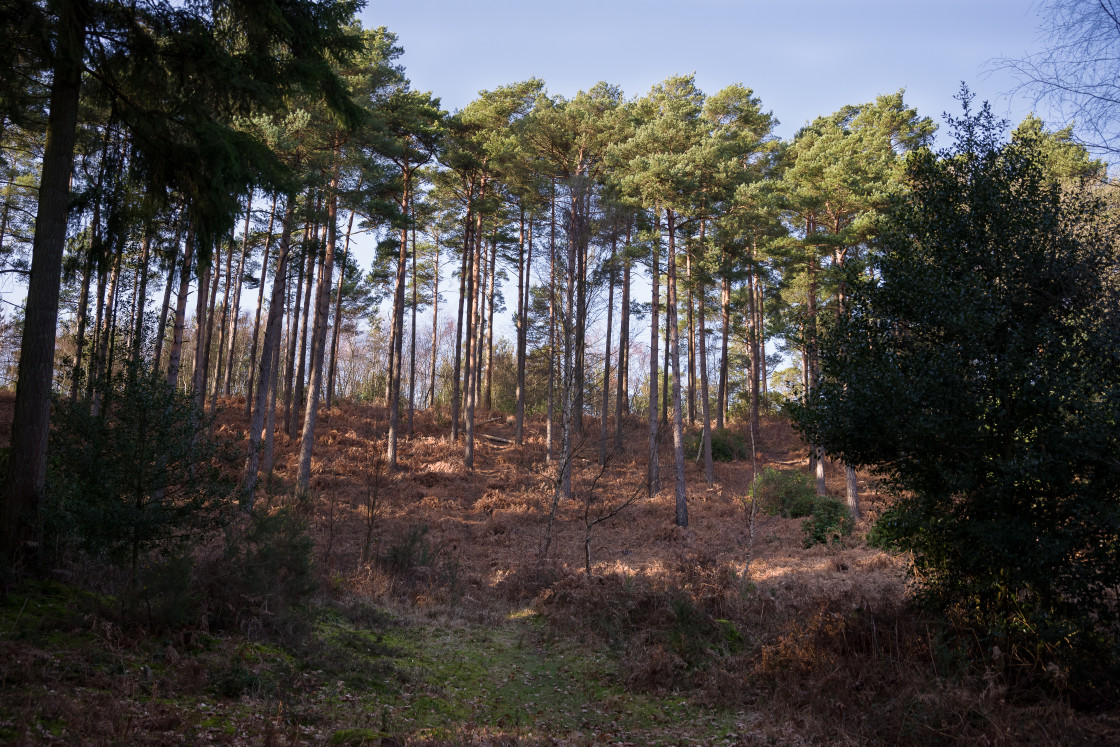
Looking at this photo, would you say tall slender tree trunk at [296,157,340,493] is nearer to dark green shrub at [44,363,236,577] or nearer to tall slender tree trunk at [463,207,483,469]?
tall slender tree trunk at [463,207,483,469]

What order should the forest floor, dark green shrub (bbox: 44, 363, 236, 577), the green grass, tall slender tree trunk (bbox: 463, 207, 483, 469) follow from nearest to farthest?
the green grass → the forest floor → dark green shrub (bbox: 44, 363, 236, 577) → tall slender tree trunk (bbox: 463, 207, 483, 469)

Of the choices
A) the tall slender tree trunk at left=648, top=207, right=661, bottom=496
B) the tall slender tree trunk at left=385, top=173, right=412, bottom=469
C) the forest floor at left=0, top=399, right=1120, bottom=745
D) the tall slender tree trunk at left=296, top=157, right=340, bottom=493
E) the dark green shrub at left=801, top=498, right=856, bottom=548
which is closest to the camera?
the forest floor at left=0, top=399, right=1120, bottom=745

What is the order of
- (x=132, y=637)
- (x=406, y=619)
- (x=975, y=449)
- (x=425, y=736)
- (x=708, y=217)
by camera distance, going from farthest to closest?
1. (x=708, y=217)
2. (x=406, y=619)
3. (x=975, y=449)
4. (x=132, y=637)
5. (x=425, y=736)

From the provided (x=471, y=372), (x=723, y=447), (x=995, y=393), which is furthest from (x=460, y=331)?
(x=995, y=393)

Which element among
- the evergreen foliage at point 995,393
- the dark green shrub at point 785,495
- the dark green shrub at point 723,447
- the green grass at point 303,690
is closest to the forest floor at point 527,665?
the green grass at point 303,690

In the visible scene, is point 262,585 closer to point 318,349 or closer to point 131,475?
point 131,475

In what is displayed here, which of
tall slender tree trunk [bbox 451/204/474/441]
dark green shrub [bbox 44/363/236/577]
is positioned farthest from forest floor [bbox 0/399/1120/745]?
tall slender tree trunk [bbox 451/204/474/441]

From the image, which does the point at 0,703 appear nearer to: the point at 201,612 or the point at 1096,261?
the point at 201,612

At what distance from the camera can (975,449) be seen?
273 inches

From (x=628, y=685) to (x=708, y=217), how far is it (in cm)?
1765

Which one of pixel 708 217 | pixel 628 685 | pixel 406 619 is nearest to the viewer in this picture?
pixel 628 685

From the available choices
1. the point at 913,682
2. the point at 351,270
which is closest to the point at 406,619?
the point at 913,682

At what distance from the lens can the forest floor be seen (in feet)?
18.0

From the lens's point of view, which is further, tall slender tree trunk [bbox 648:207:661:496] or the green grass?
tall slender tree trunk [bbox 648:207:661:496]
